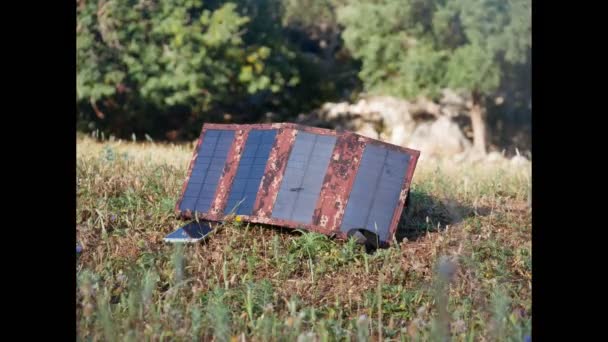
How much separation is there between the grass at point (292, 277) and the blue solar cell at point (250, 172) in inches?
4.0

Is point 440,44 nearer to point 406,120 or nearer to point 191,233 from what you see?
point 406,120

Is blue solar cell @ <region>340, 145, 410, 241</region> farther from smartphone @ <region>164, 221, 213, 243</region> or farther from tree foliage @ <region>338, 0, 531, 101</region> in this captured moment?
tree foliage @ <region>338, 0, 531, 101</region>

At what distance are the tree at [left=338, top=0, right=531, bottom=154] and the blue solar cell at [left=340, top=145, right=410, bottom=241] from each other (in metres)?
7.84

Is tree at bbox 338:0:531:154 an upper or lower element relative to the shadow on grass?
upper

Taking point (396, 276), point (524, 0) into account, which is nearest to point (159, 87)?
point (524, 0)

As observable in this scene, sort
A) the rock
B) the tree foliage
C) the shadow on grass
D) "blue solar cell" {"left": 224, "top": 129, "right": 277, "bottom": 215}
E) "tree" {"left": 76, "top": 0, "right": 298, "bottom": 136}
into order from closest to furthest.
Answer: "blue solar cell" {"left": 224, "top": 129, "right": 277, "bottom": 215}
the shadow on grass
the tree foliage
"tree" {"left": 76, "top": 0, "right": 298, "bottom": 136}
the rock

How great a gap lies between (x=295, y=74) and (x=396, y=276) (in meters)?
10.3

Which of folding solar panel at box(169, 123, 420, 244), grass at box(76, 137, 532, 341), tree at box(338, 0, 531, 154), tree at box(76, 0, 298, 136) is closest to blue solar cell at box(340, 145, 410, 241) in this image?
folding solar panel at box(169, 123, 420, 244)

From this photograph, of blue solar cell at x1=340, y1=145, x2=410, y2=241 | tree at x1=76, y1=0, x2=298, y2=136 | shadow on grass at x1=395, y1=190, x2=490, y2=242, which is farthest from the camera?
tree at x1=76, y1=0, x2=298, y2=136

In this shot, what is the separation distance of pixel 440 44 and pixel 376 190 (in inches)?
349

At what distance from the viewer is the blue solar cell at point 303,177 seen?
372 cm

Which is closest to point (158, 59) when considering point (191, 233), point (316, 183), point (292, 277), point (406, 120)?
point (406, 120)

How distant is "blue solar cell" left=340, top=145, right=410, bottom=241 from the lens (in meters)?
3.69

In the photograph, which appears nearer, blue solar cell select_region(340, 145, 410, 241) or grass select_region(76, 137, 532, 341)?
grass select_region(76, 137, 532, 341)
